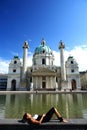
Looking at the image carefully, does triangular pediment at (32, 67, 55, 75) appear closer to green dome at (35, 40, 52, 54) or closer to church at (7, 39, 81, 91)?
church at (7, 39, 81, 91)

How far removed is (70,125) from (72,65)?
195 ft

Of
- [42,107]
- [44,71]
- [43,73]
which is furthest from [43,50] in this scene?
[42,107]

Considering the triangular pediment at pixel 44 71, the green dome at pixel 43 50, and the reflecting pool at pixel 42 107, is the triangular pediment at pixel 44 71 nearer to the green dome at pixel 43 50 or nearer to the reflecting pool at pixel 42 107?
the green dome at pixel 43 50

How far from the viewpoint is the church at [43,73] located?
5722 centimetres

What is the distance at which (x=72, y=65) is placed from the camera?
209 ft

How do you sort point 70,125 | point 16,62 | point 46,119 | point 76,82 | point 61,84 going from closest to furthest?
point 70,125 < point 46,119 < point 61,84 < point 76,82 < point 16,62

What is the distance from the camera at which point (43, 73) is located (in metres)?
57.2

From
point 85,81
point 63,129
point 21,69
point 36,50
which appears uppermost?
point 36,50

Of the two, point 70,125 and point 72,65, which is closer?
point 70,125

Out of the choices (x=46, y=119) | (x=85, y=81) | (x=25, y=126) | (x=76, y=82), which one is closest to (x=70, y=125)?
(x=46, y=119)

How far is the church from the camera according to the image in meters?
57.2

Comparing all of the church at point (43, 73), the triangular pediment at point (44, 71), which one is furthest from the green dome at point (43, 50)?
the triangular pediment at point (44, 71)

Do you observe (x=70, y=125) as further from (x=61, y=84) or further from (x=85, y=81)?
(x=85, y=81)

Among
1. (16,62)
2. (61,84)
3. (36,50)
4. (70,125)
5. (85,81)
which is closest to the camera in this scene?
(70,125)
